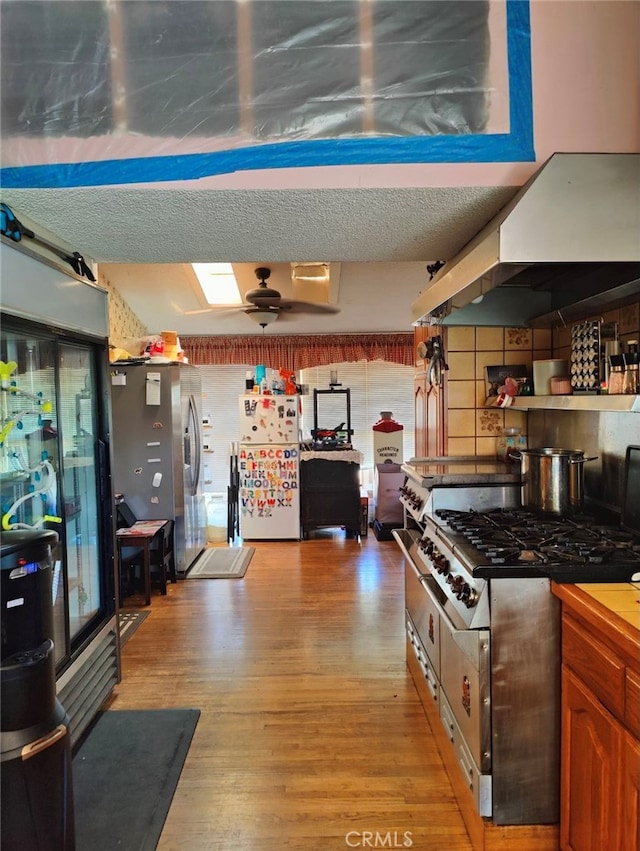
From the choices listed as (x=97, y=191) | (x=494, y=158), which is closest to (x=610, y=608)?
(x=494, y=158)

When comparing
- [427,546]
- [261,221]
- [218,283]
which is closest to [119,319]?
[218,283]

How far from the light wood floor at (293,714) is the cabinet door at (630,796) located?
2.26 feet

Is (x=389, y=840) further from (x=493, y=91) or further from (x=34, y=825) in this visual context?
(x=493, y=91)

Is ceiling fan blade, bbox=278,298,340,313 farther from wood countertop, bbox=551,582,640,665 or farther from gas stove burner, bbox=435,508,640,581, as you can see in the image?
wood countertop, bbox=551,582,640,665

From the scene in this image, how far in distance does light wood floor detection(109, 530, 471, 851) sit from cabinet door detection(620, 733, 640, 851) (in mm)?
689

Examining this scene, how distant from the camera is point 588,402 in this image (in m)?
1.63

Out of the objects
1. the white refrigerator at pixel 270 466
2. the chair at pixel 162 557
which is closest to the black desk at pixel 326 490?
the white refrigerator at pixel 270 466

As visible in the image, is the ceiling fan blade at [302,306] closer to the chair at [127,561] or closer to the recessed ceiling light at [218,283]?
the recessed ceiling light at [218,283]

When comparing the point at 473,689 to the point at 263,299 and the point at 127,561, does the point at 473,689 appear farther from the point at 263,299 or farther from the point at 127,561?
the point at 263,299

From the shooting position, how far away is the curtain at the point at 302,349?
6305mm

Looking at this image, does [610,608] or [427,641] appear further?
[427,641]

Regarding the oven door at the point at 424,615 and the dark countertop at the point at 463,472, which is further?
the dark countertop at the point at 463,472

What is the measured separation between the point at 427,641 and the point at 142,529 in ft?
8.14

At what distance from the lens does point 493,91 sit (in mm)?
1534
